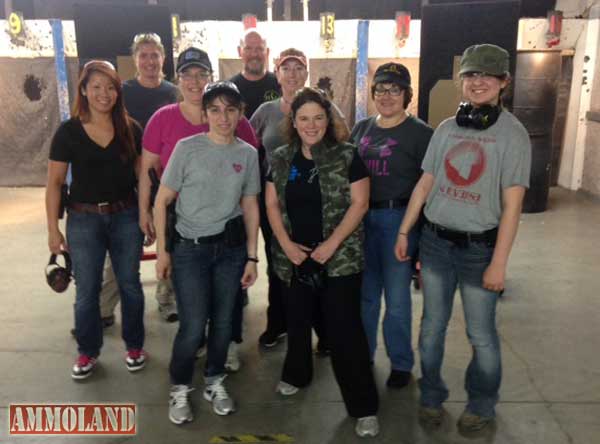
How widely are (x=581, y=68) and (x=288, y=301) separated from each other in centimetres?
663

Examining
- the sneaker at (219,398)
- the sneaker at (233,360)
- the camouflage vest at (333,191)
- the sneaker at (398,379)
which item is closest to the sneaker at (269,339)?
the sneaker at (233,360)

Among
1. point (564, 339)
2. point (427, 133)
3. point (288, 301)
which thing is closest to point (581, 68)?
point (564, 339)

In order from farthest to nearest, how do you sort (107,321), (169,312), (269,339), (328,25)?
(328,25) < (169,312) < (107,321) < (269,339)

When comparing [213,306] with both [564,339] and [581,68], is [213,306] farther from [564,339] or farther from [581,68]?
[581,68]

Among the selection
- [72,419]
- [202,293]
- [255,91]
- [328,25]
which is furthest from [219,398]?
[328,25]

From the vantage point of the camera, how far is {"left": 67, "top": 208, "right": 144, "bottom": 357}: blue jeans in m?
2.70

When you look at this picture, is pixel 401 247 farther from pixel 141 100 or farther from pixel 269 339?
pixel 141 100

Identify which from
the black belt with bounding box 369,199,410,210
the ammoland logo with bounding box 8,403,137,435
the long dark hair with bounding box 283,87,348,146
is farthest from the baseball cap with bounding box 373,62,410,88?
the ammoland logo with bounding box 8,403,137,435

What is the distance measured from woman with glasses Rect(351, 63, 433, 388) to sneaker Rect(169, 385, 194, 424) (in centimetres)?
98

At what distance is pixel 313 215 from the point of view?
7.68 feet

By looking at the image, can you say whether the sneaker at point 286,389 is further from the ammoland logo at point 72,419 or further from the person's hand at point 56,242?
the person's hand at point 56,242

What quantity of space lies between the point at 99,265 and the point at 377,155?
1.49 meters

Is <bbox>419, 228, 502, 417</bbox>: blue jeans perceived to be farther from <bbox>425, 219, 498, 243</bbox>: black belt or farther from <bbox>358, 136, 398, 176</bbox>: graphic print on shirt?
<bbox>358, 136, 398, 176</bbox>: graphic print on shirt

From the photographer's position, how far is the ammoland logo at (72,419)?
2533 millimetres
